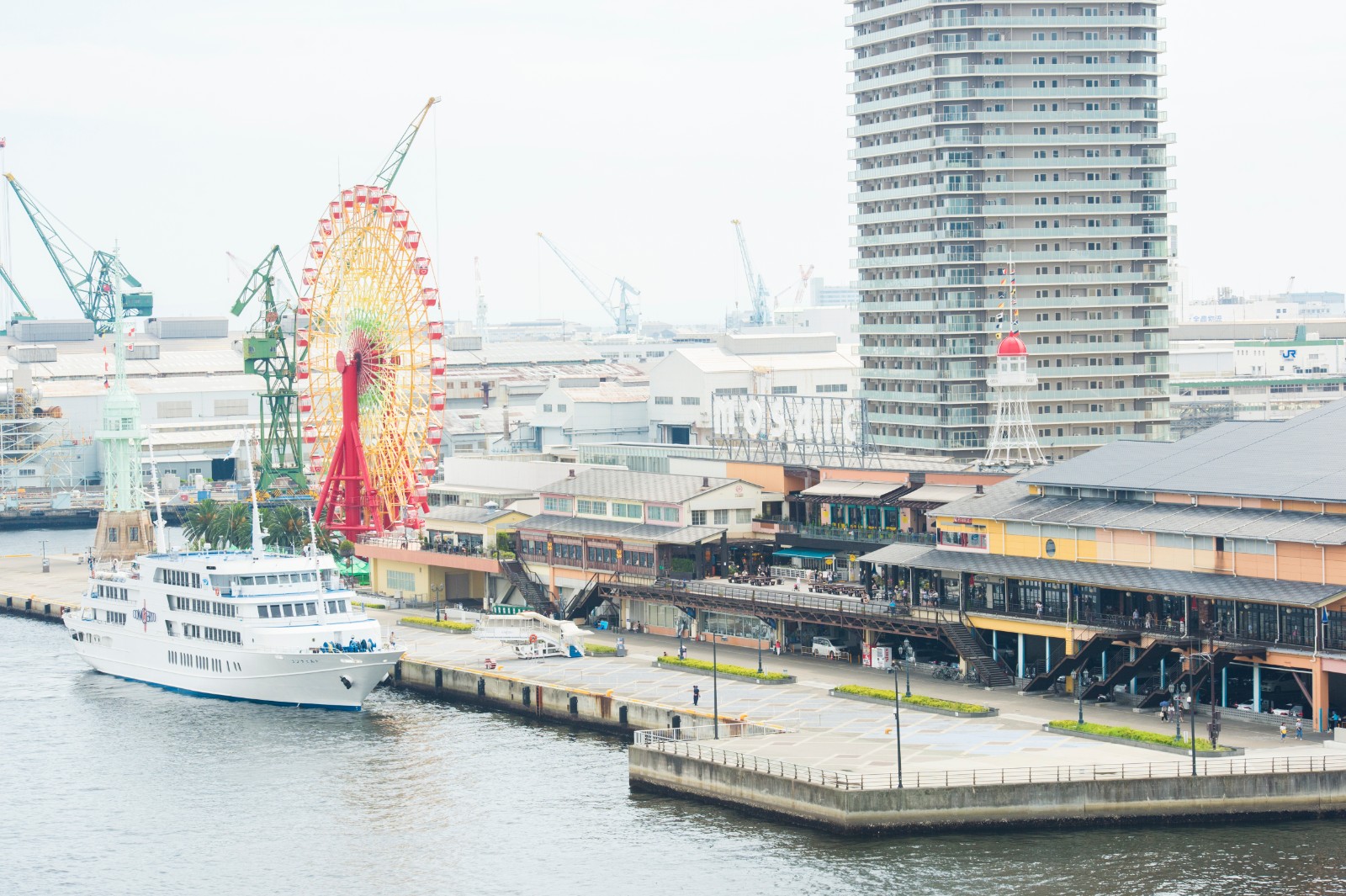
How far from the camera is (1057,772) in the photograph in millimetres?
80625

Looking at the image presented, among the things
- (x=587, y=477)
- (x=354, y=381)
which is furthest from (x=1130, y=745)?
(x=354, y=381)

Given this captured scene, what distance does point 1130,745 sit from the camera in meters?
85.8

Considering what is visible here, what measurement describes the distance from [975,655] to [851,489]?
22.4m

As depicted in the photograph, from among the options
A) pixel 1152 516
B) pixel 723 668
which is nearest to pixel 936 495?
pixel 723 668

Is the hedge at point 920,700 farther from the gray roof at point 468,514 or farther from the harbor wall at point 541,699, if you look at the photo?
the gray roof at point 468,514

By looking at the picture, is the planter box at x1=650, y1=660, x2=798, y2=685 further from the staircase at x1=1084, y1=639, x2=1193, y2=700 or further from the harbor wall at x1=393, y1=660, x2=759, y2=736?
the staircase at x1=1084, y1=639, x2=1193, y2=700

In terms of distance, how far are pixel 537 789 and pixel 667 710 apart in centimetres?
1048

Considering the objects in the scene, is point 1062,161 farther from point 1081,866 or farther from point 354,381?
point 1081,866

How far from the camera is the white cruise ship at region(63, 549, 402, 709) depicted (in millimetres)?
115000

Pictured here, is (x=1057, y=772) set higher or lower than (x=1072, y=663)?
lower

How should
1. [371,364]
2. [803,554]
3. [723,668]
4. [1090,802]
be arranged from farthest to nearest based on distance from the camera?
[371,364]
[803,554]
[723,668]
[1090,802]

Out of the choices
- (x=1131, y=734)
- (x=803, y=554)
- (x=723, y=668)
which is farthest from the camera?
(x=803, y=554)

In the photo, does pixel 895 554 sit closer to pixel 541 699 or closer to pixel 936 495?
pixel 936 495

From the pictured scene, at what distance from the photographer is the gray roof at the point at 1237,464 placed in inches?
3780
